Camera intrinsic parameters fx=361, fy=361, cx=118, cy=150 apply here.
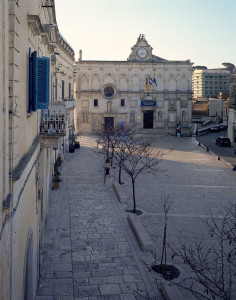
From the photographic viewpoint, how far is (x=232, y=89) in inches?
1873

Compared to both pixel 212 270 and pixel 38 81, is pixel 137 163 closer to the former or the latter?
pixel 212 270

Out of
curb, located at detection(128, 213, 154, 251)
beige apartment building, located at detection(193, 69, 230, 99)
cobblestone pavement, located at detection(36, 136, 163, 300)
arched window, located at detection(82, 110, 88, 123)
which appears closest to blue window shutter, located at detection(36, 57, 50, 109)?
cobblestone pavement, located at detection(36, 136, 163, 300)

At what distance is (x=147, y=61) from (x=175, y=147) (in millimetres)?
15704

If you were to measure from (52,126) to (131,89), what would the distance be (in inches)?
1622

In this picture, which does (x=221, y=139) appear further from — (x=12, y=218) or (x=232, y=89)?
(x=12, y=218)

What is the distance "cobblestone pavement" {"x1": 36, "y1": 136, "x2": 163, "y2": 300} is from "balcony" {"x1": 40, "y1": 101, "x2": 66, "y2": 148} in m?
3.82

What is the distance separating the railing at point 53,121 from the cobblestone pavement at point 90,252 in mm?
4166

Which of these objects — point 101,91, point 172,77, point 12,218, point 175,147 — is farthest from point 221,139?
point 12,218

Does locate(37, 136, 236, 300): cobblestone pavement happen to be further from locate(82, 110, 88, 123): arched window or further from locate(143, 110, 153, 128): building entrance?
locate(143, 110, 153, 128): building entrance

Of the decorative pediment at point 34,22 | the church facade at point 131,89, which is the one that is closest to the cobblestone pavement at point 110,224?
the decorative pediment at point 34,22

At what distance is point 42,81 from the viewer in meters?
7.86

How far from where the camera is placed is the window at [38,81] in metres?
7.39

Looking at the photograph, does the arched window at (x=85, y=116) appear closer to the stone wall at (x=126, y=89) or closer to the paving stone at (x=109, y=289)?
the stone wall at (x=126, y=89)

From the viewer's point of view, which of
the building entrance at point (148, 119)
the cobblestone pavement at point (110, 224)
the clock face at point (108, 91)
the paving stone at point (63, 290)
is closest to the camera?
the paving stone at point (63, 290)
